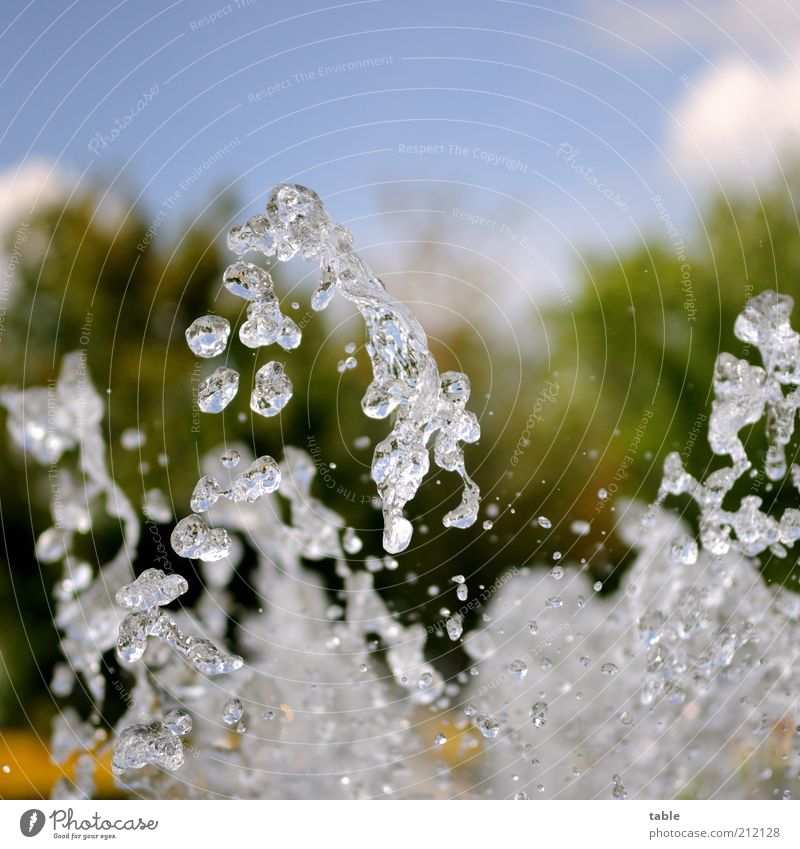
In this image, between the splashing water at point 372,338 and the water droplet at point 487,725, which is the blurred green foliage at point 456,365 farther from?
the splashing water at point 372,338

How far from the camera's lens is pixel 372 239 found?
2.21 metres

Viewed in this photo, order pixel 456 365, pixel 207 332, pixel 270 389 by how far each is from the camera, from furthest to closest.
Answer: pixel 456 365 → pixel 270 389 → pixel 207 332

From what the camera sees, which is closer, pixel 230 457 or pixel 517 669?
pixel 230 457

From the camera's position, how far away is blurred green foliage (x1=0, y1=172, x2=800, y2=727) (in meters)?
3.11

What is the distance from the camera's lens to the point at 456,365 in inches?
115

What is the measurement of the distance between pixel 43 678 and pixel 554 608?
184 centimetres

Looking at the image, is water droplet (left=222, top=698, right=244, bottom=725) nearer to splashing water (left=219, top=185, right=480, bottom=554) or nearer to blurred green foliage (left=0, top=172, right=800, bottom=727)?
blurred green foliage (left=0, top=172, right=800, bottom=727)

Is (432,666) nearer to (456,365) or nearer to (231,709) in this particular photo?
(231,709)

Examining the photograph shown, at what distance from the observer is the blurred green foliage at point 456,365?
3111 millimetres

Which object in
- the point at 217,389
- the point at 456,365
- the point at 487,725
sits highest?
the point at 456,365

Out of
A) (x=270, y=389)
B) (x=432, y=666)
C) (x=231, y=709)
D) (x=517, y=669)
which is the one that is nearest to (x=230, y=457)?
(x=270, y=389)

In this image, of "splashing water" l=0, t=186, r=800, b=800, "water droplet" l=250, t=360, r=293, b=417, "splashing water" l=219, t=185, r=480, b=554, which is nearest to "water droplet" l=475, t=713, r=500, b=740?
"splashing water" l=0, t=186, r=800, b=800

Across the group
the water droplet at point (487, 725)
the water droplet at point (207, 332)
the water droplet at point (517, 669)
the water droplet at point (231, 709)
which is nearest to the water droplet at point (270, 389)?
the water droplet at point (207, 332)

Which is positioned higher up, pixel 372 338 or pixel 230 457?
pixel 372 338
